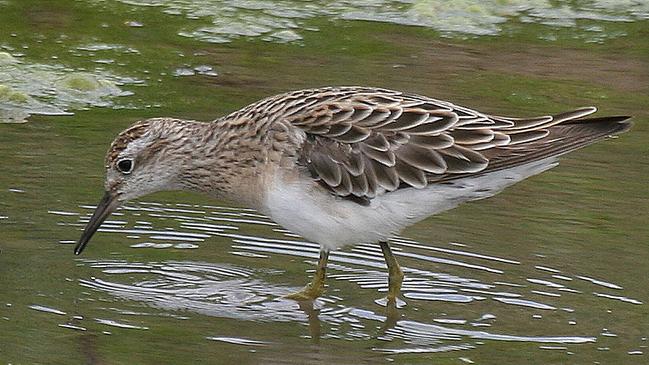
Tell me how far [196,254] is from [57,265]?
76 centimetres

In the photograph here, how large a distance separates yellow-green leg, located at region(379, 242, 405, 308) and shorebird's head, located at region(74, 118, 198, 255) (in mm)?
1128

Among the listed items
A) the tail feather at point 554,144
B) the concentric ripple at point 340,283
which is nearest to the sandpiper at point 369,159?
the tail feather at point 554,144

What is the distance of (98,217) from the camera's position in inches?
315

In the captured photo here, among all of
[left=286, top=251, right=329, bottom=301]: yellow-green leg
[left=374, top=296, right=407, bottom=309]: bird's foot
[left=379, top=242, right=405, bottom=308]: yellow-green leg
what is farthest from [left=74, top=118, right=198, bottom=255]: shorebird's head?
[left=374, top=296, right=407, bottom=309]: bird's foot

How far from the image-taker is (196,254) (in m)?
8.39

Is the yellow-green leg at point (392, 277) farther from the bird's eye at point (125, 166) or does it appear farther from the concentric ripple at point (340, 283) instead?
the bird's eye at point (125, 166)

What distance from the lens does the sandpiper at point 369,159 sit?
7.63 metres

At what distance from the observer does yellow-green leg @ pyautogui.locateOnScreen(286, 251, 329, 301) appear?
7.75m

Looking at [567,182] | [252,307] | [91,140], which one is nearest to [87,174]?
[91,140]

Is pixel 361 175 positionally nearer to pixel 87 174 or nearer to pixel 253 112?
pixel 253 112

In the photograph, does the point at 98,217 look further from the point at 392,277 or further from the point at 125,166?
the point at 392,277

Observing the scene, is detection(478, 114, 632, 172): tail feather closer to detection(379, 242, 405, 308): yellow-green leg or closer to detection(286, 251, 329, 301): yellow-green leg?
detection(379, 242, 405, 308): yellow-green leg

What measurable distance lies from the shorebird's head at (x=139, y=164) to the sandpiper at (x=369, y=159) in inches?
Result: 0.5

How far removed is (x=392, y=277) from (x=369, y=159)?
66 cm
